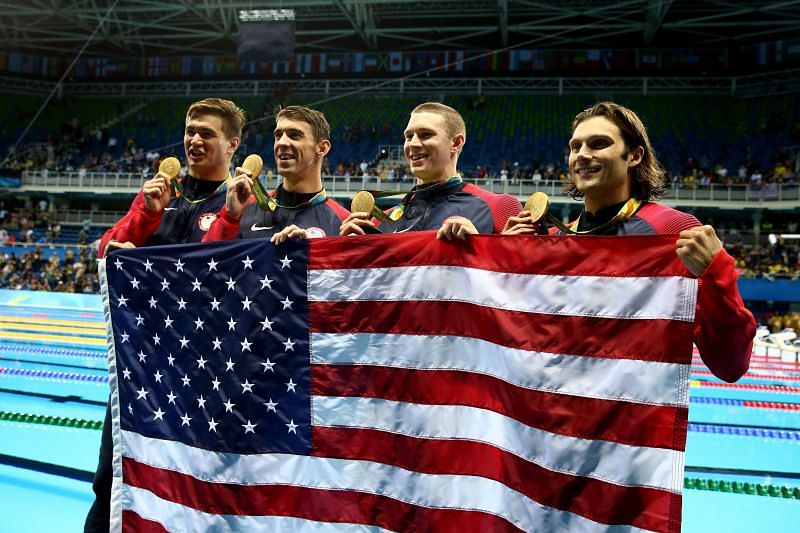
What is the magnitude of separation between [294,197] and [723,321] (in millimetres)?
2167

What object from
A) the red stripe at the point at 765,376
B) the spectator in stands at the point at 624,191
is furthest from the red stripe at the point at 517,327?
the red stripe at the point at 765,376

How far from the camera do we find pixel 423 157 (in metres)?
3.05

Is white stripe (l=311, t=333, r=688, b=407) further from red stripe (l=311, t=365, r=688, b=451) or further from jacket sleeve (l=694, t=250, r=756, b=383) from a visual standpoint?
jacket sleeve (l=694, t=250, r=756, b=383)

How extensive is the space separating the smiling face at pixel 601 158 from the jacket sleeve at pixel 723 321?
54 centimetres

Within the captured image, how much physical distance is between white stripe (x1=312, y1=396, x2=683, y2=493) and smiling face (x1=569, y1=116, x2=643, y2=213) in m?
1.00

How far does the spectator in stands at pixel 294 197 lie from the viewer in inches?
125

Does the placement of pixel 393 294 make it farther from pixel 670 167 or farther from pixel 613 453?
pixel 670 167

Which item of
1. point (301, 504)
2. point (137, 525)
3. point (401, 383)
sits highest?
point (401, 383)

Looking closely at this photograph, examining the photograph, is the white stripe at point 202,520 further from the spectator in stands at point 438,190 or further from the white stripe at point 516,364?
the spectator in stands at point 438,190

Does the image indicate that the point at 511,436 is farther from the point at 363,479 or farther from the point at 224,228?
the point at 224,228

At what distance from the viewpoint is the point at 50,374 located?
8.69m

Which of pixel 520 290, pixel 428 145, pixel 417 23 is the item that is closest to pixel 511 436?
pixel 520 290

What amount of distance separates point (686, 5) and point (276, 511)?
27341 millimetres

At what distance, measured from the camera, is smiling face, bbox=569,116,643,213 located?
96.4 inches
